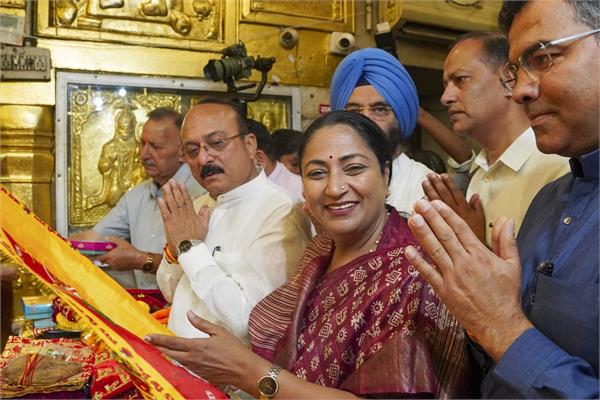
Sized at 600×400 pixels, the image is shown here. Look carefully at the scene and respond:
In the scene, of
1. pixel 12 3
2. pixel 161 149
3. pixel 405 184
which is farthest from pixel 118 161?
pixel 405 184

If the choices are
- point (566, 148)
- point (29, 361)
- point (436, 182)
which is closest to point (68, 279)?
point (29, 361)

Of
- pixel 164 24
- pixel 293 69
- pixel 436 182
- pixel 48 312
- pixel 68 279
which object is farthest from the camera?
pixel 293 69

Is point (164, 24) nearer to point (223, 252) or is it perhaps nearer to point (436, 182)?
point (223, 252)

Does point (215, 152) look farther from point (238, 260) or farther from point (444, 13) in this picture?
point (444, 13)

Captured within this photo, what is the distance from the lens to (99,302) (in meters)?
1.52

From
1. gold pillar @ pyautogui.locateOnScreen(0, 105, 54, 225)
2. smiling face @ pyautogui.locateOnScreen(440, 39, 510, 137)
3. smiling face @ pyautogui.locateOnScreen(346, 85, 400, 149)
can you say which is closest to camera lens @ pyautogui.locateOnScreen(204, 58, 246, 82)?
gold pillar @ pyautogui.locateOnScreen(0, 105, 54, 225)

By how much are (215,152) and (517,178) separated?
1.03 m

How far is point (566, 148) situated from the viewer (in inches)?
40.1

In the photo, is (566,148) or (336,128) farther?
(336,128)

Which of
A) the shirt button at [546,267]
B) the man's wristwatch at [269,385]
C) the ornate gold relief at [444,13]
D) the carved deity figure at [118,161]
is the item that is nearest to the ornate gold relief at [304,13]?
the ornate gold relief at [444,13]

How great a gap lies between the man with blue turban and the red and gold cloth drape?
3.37 feet

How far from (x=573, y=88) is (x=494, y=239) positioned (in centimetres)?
28

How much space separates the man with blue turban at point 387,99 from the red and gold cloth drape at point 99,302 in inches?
40.4

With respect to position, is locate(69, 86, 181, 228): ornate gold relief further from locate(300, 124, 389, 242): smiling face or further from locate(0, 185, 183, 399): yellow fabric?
locate(300, 124, 389, 242): smiling face
